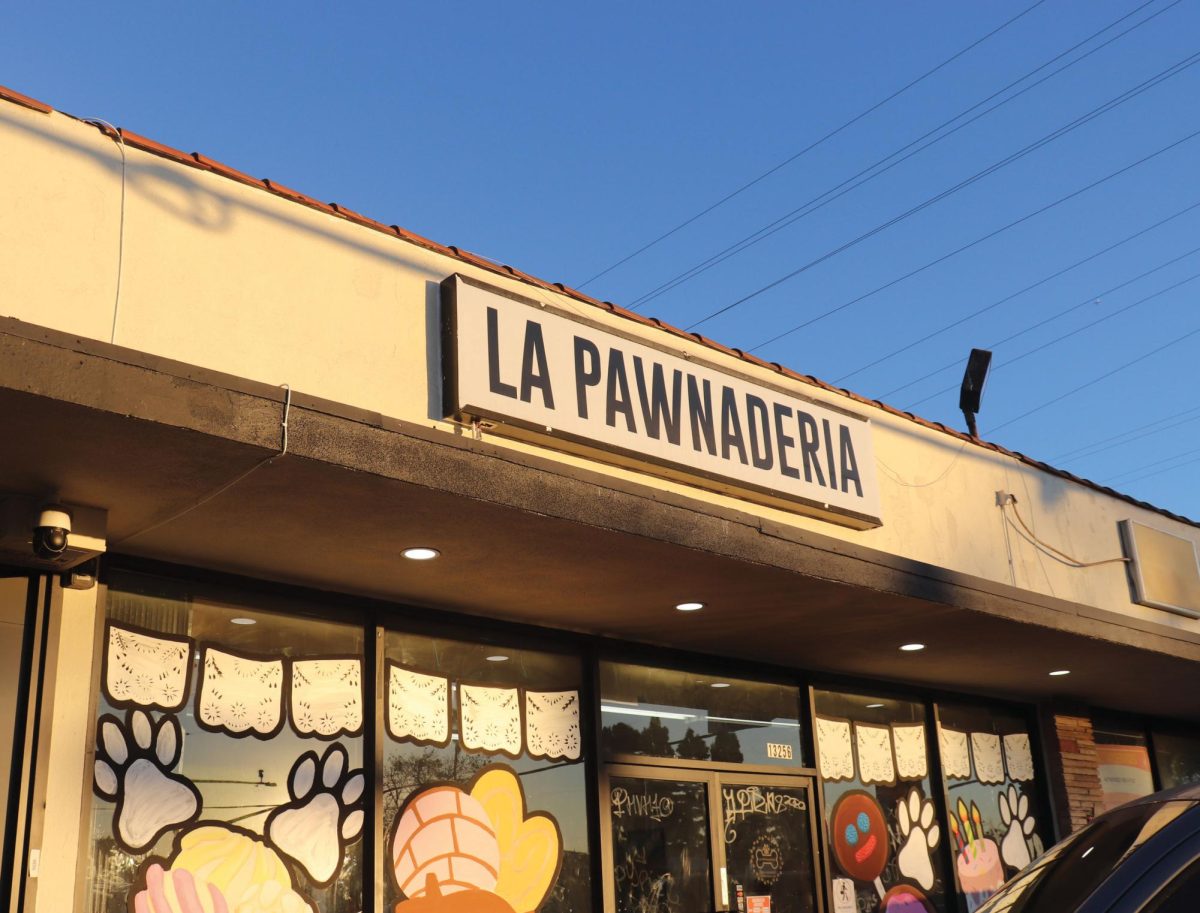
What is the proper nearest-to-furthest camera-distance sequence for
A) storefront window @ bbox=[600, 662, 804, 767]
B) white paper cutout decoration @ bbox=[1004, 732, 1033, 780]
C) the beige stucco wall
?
the beige stucco wall < storefront window @ bbox=[600, 662, 804, 767] < white paper cutout decoration @ bbox=[1004, 732, 1033, 780]

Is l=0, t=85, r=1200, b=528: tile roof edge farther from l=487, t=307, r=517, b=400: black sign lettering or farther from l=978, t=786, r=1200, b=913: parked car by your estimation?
l=978, t=786, r=1200, b=913: parked car

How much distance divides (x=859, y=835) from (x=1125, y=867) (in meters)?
8.60

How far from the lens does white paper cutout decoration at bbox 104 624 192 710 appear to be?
693 cm

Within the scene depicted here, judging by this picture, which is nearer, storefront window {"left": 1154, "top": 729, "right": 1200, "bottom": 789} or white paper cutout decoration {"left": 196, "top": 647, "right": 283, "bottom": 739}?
white paper cutout decoration {"left": 196, "top": 647, "right": 283, "bottom": 739}

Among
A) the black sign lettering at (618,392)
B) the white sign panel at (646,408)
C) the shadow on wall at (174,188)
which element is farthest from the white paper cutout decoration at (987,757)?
the shadow on wall at (174,188)

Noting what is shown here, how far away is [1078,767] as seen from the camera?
44.0ft

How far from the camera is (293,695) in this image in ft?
25.3

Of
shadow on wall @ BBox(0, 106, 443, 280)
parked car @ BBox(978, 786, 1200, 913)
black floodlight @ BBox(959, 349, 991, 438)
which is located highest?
black floodlight @ BBox(959, 349, 991, 438)

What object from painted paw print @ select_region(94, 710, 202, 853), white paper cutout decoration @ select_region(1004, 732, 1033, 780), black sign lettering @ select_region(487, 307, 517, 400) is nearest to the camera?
painted paw print @ select_region(94, 710, 202, 853)

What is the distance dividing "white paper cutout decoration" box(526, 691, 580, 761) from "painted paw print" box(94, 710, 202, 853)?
101 inches

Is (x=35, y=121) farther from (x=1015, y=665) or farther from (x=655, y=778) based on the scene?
(x=1015, y=665)

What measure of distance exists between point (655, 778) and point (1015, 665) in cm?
392

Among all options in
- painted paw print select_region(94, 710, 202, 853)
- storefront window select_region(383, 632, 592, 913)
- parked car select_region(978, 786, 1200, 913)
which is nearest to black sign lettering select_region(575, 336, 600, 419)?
storefront window select_region(383, 632, 592, 913)

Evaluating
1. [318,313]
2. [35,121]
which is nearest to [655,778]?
[318,313]
